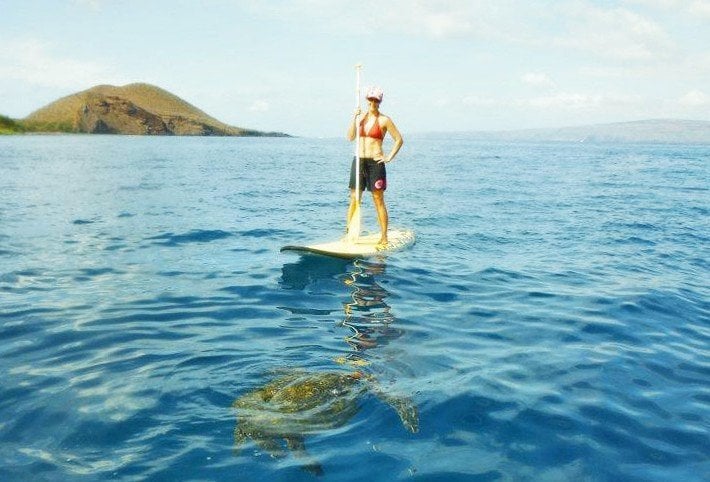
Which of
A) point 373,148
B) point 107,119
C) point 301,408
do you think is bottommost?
point 301,408

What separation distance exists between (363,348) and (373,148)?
20.5 feet

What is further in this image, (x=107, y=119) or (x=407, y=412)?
(x=107, y=119)

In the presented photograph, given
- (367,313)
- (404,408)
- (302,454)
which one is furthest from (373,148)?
(302,454)

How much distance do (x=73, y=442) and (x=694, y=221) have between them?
18798mm

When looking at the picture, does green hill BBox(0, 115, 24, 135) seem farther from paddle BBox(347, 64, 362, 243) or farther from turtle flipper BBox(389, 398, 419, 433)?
turtle flipper BBox(389, 398, 419, 433)

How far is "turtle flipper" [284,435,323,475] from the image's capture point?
4301mm

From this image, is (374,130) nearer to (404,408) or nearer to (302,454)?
(404,408)

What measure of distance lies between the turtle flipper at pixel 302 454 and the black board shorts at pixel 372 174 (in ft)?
26.4

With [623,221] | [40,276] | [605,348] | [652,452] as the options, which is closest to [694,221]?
[623,221]

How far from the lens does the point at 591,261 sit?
1202 cm

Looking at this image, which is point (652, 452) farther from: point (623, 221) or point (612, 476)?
point (623, 221)

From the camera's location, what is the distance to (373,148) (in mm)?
11992

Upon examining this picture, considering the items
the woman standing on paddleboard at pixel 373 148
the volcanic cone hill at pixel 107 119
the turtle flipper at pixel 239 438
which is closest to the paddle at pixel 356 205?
the woman standing on paddleboard at pixel 373 148

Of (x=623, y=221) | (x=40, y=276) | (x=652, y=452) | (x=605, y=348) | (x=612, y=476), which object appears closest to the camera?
(x=612, y=476)
